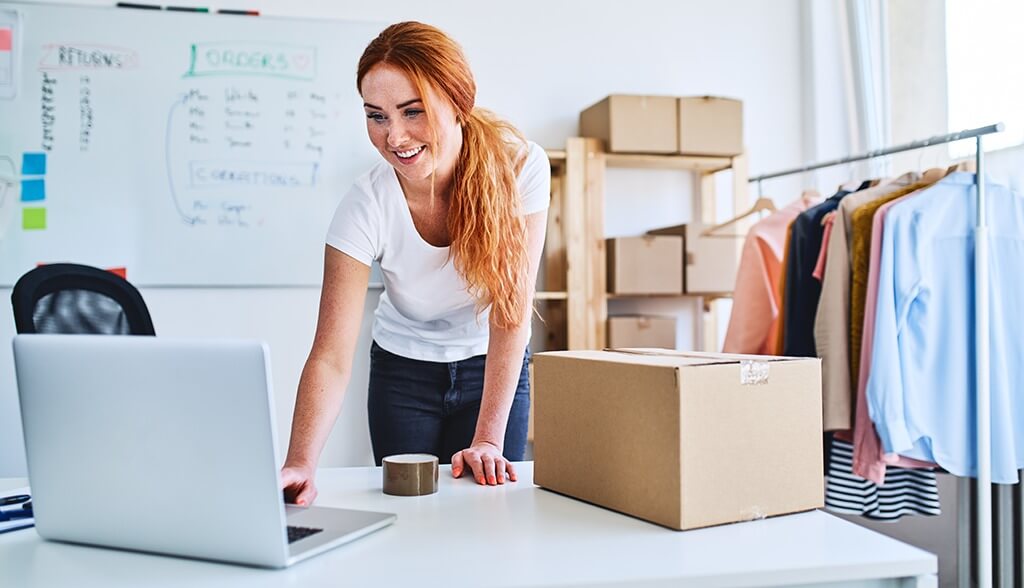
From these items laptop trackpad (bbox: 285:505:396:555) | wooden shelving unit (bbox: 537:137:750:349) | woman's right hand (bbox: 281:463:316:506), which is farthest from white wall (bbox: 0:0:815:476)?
laptop trackpad (bbox: 285:505:396:555)

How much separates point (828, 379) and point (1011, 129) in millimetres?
976

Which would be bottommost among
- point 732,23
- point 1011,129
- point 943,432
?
point 943,432

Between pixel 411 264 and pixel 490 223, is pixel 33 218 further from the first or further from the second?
pixel 490 223

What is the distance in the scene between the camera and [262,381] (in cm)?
84

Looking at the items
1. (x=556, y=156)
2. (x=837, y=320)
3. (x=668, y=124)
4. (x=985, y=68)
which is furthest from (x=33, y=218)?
(x=985, y=68)

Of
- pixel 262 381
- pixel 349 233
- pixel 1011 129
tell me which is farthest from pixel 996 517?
pixel 262 381

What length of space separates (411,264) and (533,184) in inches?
10.2

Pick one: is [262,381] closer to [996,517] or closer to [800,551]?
[800,551]

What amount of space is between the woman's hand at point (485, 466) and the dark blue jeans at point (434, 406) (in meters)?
0.40

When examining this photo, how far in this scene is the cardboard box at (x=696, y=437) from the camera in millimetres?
1015

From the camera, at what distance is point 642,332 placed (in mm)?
3100

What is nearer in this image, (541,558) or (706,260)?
(541,558)

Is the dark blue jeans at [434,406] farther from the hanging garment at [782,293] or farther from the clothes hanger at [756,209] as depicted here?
the clothes hanger at [756,209]

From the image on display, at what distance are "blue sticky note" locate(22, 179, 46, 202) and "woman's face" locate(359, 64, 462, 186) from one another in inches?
78.9
